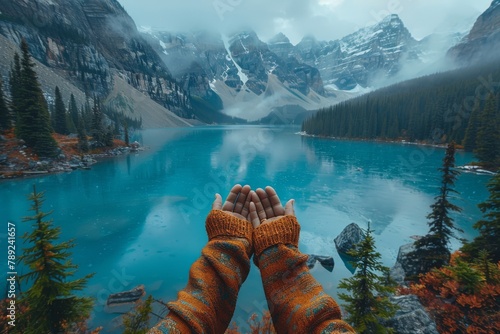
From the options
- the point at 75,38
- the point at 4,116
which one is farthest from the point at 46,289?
the point at 75,38

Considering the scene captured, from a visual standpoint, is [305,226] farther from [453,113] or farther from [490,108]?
[453,113]

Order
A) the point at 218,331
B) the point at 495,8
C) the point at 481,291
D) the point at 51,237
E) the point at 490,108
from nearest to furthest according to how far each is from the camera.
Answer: the point at 218,331 < the point at 481,291 < the point at 51,237 < the point at 490,108 < the point at 495,8

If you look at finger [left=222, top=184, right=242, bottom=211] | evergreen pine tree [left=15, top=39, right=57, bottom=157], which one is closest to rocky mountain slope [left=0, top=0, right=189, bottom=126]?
evergreen pine tree [left=15, top=39, right=57, bottom=157]

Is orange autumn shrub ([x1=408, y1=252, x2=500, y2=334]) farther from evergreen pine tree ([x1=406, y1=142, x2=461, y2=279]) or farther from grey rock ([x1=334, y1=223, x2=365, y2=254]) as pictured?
grey rock ([x1=334, y1=223, x2=365, y2=254])

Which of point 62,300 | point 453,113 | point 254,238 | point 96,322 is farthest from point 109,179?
point 453,113

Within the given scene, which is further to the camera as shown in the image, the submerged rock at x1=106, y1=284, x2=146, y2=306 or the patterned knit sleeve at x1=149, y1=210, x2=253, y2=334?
the submerged rock at x1=106, y1=284, x2=146, y2=306
